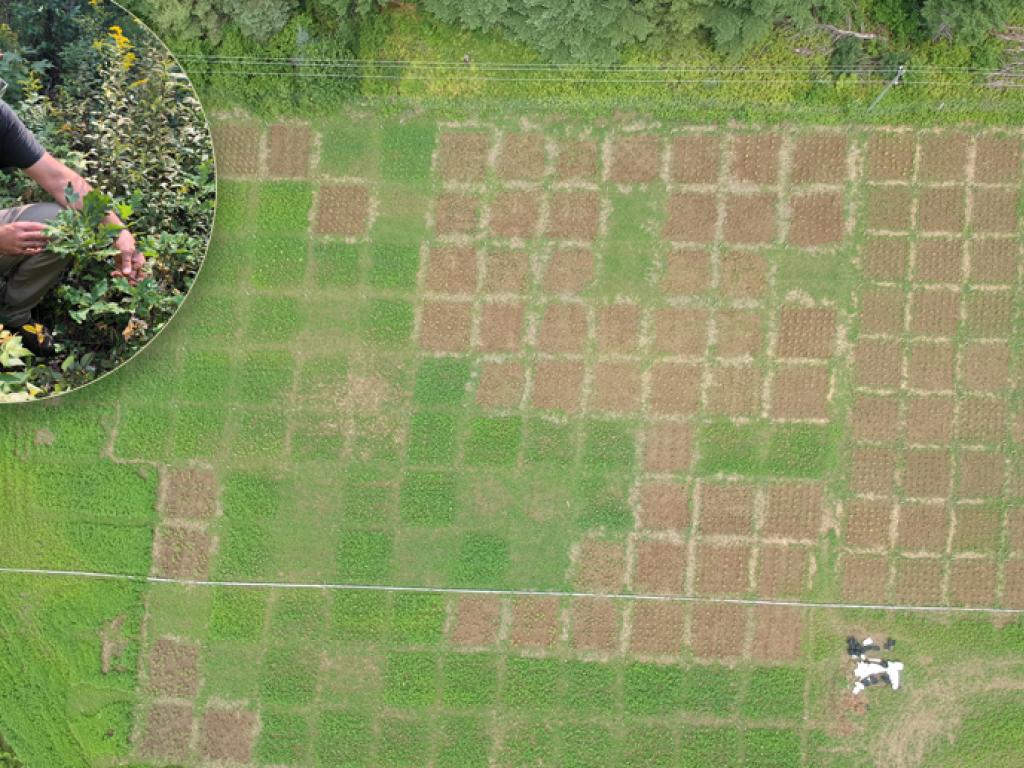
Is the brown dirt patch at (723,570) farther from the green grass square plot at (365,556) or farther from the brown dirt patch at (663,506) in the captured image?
the green grass square plot at (365,556)

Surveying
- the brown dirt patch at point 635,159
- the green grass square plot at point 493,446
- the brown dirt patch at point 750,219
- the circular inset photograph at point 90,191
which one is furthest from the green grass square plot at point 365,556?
the brown dirt patch at point 750,219

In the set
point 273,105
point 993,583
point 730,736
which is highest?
point 273,105

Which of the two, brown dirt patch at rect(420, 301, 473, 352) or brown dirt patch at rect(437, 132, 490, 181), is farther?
brown dirt patch at rect(437, 132, 490, 181)

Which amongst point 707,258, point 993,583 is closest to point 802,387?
point 707,258

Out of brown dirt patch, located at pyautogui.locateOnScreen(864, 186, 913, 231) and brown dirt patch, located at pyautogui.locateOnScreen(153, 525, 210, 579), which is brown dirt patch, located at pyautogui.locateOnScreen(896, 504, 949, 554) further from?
brown dirt patch, located at pyautogui.locateOnScreen(153, 525, 210, 579)

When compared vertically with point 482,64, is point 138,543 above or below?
below

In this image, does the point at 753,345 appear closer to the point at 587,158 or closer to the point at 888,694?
the point at 587,158

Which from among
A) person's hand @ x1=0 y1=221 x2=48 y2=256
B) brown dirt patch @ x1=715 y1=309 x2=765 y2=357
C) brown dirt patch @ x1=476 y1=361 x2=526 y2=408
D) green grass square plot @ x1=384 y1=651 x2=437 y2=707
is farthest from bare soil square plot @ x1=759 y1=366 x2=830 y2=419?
→ person's hand @ x1=0 y1=221 x2=48 y2=256
